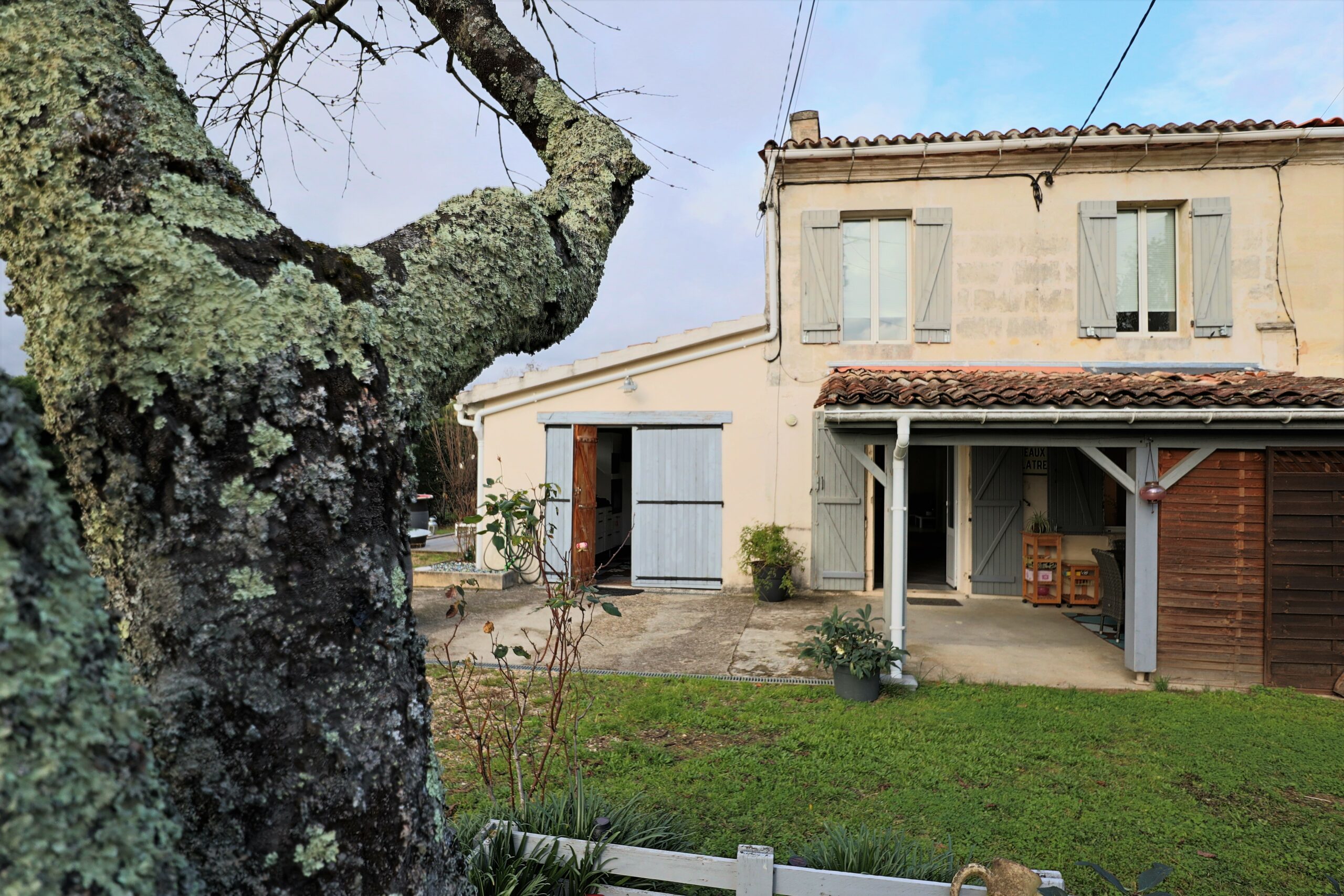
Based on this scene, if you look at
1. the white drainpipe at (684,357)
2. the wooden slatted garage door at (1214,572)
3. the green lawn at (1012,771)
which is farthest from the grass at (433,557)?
the wooden slatted garage door at (1214,572)

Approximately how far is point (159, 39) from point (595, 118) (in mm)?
1948

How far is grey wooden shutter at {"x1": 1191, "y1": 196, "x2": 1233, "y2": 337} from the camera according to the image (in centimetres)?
797

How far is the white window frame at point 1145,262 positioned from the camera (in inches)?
323

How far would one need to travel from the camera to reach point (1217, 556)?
5.57m

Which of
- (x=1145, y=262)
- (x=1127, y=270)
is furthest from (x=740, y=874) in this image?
(x=1145, y=262)

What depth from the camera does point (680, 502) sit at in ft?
29.2

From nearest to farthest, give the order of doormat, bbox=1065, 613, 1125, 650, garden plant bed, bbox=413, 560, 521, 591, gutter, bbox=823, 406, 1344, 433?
gutter, bbox=823, 406, 1344, 433 → doormat, bbox=1065, 613, 1125, 650 → garden plant bed, bbox=413, 560, 521, 591

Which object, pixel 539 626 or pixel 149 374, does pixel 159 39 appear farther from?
pixel 539 626

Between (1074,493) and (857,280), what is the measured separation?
355cm

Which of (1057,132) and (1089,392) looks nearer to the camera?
(1089,392)

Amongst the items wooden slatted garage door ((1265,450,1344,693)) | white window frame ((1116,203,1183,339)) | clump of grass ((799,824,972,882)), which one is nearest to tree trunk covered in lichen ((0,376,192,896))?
clump of grass ((799,824,972,882))

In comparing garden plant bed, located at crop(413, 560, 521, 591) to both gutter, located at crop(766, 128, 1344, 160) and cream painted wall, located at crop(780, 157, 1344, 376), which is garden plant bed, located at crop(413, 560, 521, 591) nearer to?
cream painted wall, located at crop(780, 157, 1344, 376)

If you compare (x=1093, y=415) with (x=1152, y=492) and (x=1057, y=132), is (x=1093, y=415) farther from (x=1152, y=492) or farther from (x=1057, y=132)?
(x=1057, y=132)

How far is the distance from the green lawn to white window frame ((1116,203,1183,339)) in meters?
4.39
